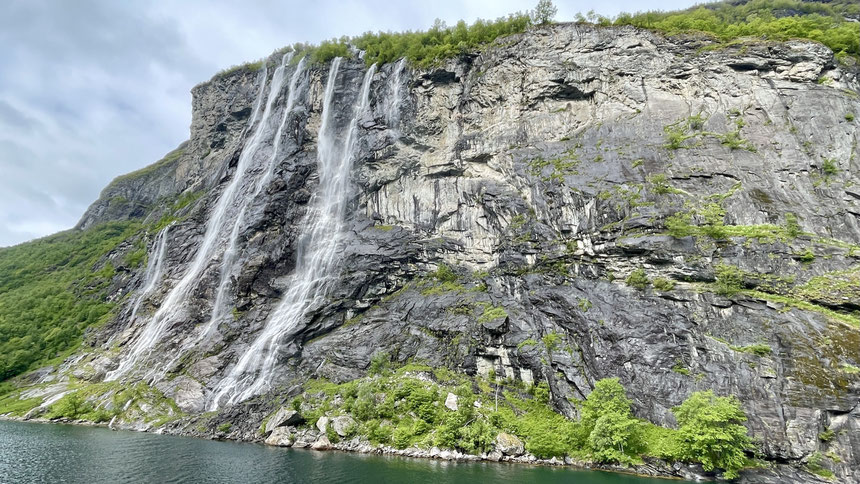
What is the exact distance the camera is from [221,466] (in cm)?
2314

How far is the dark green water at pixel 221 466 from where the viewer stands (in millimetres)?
20906

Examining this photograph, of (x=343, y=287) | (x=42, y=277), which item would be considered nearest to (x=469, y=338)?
(x=343, y=287)

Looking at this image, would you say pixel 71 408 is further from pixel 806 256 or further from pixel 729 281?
pixel 806 256

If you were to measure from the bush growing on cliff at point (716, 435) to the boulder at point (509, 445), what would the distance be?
9280mm

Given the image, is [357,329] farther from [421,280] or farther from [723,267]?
[723,267]

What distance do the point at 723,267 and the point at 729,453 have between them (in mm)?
12747

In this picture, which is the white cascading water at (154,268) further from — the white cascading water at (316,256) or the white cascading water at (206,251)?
the white cascading water at (316,256)

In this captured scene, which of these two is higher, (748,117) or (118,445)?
(748,117)

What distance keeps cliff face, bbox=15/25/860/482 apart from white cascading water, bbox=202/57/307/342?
0.92 feet

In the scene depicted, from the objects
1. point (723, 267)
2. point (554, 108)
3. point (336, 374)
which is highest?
point (554, 108)

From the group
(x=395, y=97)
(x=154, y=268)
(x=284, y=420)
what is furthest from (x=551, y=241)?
(x=154, y=268)

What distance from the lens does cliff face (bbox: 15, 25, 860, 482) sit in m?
27.5

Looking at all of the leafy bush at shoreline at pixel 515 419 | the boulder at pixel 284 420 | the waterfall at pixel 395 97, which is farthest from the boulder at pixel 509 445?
the waterfall at pixel 395 97

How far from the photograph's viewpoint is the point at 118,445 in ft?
92.7
